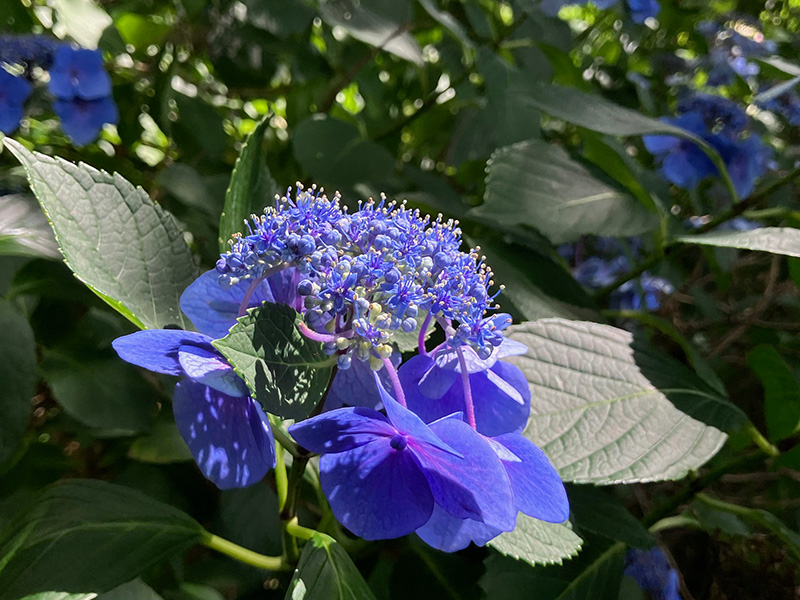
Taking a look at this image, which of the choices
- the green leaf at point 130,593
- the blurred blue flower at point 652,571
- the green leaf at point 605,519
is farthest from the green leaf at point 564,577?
the green leaf at point 130,593

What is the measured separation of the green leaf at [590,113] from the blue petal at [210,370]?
1.49 feet

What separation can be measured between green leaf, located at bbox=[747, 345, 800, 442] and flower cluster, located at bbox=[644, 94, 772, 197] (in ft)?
1.05

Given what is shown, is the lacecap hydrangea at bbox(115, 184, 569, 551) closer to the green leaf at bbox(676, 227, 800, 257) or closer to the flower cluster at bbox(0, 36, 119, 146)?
the green leaf at bbox(676, 227, 800, 257)

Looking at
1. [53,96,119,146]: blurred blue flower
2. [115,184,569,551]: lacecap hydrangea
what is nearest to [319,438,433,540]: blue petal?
[115,184,569,551]: lacecap hydrangea

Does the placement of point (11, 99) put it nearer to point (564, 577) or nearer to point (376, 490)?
point (376, 490)

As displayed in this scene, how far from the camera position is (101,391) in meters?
0.64

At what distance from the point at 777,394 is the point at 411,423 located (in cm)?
60

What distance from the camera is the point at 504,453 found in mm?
324

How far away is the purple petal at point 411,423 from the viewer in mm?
296

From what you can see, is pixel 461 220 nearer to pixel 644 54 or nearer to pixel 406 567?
pixel 406 567

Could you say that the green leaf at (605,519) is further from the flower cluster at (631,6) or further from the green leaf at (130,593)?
the flower cluster at (631,6)

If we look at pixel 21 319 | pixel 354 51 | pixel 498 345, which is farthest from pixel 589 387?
pixel 354 51

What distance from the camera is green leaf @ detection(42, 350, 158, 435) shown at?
2.02 feet

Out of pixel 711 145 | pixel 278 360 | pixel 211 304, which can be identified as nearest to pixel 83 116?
pixel 211 304
